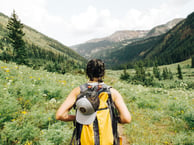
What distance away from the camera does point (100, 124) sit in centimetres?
208

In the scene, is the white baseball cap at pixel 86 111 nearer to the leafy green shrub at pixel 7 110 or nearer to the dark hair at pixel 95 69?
the dark hair at pixel 95 69

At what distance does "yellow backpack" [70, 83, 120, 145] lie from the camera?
2.04 meters

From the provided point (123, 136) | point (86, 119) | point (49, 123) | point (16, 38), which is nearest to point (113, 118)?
point (86, 119)

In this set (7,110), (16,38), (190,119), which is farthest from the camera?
(16,38)

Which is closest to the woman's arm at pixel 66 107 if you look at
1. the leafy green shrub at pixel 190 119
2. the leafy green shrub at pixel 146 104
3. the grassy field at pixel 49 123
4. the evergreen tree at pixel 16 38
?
the grassy field at pixel 49 123

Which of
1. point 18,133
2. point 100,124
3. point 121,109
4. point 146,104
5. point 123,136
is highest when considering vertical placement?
point 121,109

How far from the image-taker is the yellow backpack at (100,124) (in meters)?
2.04

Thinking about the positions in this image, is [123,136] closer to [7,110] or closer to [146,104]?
[146,104]

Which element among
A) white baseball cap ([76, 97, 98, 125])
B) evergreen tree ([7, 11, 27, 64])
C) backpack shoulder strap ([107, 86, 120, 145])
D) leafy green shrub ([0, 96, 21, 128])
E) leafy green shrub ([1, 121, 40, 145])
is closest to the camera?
white baseball cap ([76, 97, 98, 125])

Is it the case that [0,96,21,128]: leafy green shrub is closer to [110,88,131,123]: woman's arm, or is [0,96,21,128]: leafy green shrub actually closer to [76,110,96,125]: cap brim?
[76,110,96,125]: cap brim

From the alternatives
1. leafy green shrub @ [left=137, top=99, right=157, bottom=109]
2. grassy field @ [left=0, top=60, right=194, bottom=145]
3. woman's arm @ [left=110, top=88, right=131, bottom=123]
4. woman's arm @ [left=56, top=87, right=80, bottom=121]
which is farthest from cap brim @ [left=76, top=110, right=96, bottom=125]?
leafy green shrub @ [left=137, top=99, right=157, bottom=109]

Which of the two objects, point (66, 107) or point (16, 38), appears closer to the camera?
point (66, 107)

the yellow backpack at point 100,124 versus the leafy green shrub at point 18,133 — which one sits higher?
the yellow backpack at point 100,124

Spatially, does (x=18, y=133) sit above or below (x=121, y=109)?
below
